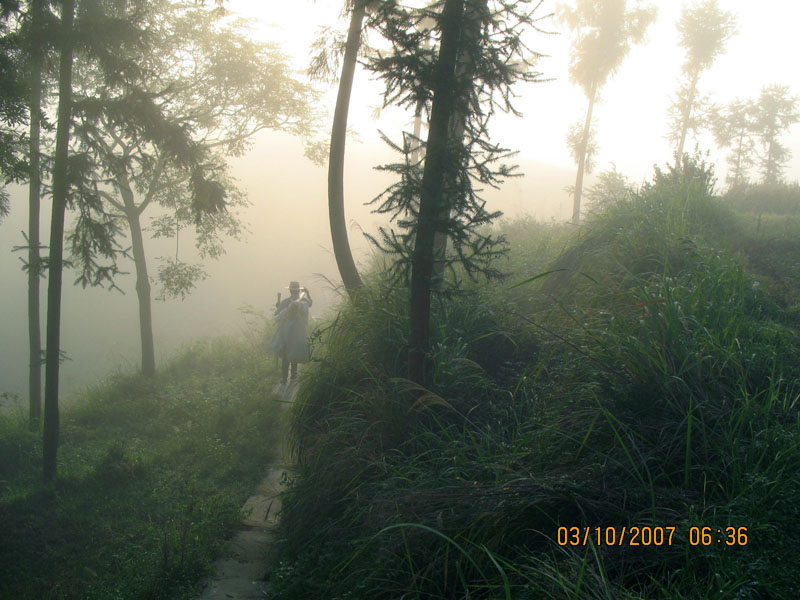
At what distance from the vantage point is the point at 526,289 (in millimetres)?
7094

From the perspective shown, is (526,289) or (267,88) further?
(267,88)

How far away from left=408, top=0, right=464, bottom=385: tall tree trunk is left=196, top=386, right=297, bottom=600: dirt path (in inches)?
70.4

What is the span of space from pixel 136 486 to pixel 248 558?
3.74 metres

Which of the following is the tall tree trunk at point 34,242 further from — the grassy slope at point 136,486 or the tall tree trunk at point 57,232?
the tall tree trunk at point 57,232

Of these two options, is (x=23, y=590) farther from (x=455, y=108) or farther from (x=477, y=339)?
(x=455, y=108)

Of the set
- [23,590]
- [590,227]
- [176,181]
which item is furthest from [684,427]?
[176,181]

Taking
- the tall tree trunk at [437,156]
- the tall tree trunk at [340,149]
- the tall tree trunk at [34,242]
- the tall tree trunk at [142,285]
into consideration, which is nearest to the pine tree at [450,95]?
the tall tree trunk at [437,156]

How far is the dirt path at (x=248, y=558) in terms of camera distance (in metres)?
4.07

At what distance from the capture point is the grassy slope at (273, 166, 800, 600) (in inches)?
100.0

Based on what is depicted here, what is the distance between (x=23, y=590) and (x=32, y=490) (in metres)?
3.43

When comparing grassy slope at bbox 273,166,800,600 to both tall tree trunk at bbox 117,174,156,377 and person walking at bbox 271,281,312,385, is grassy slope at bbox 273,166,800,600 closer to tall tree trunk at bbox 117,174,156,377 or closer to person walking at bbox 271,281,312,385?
person walking at bbox 271,281,312,385

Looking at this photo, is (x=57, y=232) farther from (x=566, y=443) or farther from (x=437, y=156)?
(x=566, y=443)

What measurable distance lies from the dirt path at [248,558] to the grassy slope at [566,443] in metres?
0.40
